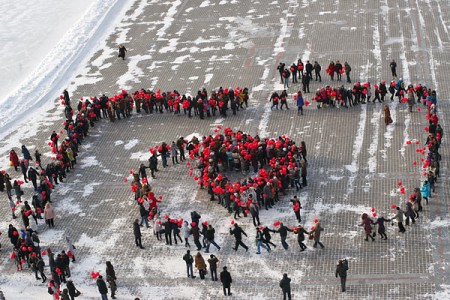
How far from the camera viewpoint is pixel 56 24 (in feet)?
192

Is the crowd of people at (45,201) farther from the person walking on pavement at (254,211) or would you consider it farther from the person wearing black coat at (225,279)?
the person walking on pavement at (254,211)

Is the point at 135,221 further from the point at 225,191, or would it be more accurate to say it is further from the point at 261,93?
the point at 261,93

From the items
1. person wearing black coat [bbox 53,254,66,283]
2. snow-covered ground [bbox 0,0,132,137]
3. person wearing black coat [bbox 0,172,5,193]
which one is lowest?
snow-covered ground [bbox 0,0,132,137]

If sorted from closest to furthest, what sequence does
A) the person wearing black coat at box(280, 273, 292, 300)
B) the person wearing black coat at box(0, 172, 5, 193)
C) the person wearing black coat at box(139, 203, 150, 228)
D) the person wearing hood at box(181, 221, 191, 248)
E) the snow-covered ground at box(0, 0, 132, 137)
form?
the person wearing black coat at box(280, 273, 292, 300) → the person wearing hood at box(181, 221, 191, 248) → the person wearing black coat at box(139, 203, 150, 228) → the person wearing black coat at box(0, 172, 5, 193) → the snow-covered ground at box(0, 0, 132, 137)

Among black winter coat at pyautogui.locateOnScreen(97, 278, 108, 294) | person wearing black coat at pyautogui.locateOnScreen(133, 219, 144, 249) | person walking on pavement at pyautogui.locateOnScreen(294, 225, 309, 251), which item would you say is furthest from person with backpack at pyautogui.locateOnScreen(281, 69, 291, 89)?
black winter coat at pyautogui.locateOnScreen(97, 278, 108, 294)

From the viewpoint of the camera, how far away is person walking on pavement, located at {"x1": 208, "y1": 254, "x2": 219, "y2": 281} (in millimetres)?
27078

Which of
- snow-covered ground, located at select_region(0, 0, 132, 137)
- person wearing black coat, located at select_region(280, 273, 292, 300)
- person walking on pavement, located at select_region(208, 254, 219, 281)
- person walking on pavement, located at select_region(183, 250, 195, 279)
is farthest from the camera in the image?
snow-covered ground, located at select_region(0, 0, 132, 137)

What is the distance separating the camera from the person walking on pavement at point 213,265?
88.8 ft

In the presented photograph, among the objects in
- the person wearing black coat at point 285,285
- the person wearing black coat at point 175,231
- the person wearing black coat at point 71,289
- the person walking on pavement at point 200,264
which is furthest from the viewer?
the person wearing black coat at point 175,231

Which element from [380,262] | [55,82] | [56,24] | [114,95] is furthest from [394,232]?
[56,24]

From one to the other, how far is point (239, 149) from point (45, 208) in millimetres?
8476

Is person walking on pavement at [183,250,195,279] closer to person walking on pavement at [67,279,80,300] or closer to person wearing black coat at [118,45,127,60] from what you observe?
person walking on pavement at [67,279,80,300]

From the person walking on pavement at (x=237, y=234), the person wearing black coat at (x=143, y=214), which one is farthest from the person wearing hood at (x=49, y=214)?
the person walking on pavement at (x=237, y=234)

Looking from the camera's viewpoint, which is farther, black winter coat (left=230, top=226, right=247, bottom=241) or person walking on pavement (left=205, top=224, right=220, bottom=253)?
person walking on pavement (left=205, top=224, right=220, bottom=253)
